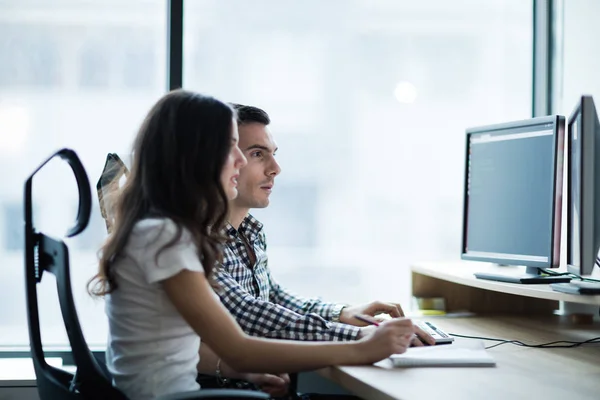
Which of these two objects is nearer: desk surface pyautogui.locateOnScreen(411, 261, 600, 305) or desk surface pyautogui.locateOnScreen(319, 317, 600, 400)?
desk surface pyautogui.locateOnScreen(319, 317, 600, 400)

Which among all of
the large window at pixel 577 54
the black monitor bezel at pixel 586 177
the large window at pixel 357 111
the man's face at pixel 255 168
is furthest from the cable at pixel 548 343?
the large window at pixel 577 54

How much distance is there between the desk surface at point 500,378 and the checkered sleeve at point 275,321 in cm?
14

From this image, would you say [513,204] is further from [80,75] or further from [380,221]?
[80,75]

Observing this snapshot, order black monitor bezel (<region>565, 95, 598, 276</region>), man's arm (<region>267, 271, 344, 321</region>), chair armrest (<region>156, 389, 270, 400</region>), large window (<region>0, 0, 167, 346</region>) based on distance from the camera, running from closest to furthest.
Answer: chair armrest (<region>156, 389, 270, 400</region>) < black monitor bezel (<region>565, 95, 598, 276</region>) < man's arm (<region>267, 271, 344, 321</region>) < large window (<region>0, 0, 167, 346</region>)

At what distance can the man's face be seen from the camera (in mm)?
1972

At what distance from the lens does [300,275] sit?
8.91 ft

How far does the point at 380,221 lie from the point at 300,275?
0.36 m

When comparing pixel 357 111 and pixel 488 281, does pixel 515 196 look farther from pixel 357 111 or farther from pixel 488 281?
pixel 357 111

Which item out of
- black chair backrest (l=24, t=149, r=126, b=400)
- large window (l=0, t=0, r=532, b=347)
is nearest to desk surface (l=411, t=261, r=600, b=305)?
large window (l=0, t=0, r=532, b=347)

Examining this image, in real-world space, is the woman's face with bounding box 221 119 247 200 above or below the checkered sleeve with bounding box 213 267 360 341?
above

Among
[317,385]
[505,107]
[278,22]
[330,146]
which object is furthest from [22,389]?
[505,107]

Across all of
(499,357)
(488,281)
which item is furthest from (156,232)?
(488,281)

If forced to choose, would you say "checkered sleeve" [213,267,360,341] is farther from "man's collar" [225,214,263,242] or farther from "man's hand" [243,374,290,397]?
"man's collar" [225,214,263,242]

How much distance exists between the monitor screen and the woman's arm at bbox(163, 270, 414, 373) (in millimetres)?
656
